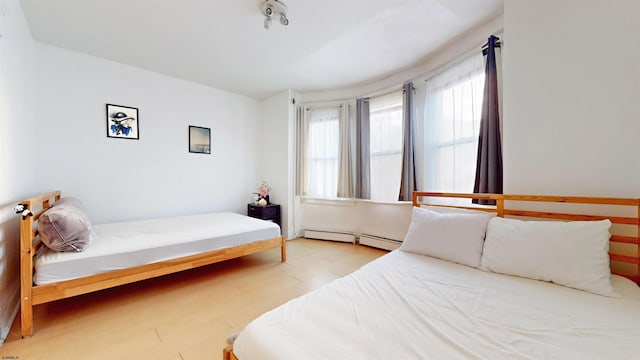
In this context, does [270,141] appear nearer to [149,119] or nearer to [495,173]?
[149,119]

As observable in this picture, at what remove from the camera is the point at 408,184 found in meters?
3.12

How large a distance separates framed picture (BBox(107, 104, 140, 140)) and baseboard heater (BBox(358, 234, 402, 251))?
3.64 meters

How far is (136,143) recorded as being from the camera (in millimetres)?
3203

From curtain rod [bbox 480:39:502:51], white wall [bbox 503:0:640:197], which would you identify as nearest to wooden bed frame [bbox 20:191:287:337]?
white wall [bbox 503:0:640:197]

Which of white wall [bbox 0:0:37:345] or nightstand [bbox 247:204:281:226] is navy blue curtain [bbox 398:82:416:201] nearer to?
nightstand [bbox 247:204:281:226]

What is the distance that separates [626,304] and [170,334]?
2.63 meters

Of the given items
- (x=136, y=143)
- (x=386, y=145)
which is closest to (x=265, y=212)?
(x=136, y=143)

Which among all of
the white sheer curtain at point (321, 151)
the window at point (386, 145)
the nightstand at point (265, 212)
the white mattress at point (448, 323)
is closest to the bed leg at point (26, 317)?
the white mattress at point (448, 323)

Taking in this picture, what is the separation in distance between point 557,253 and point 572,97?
114 cm

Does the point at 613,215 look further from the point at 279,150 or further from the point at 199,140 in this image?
the point at 199,140

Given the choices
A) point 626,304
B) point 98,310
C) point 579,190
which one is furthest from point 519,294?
point 98,310

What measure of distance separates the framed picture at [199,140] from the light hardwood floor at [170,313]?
1.92m

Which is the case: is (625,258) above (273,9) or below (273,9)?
below

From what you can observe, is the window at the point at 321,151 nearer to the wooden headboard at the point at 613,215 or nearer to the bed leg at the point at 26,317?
the wooden headboard at the point at 613,215
